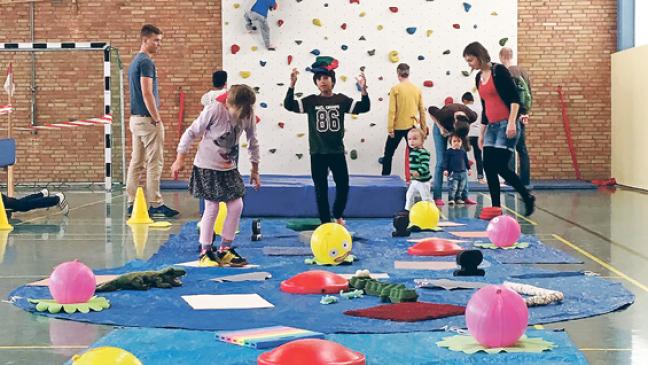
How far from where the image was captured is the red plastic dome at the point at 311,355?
4090mm

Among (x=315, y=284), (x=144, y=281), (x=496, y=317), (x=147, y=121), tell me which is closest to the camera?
(x=496, y=317)

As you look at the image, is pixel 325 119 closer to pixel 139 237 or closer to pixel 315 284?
pixel 139 237

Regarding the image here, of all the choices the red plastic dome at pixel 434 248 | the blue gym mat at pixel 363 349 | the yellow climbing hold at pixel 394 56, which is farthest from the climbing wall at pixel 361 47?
the blue gym mat at pixel 363 349

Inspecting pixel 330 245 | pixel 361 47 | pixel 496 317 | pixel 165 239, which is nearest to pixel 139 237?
pixel 165 239

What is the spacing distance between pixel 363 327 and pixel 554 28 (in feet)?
43.3

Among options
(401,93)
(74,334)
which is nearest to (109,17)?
(401,93)

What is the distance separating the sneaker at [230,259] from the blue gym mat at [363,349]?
235 cm

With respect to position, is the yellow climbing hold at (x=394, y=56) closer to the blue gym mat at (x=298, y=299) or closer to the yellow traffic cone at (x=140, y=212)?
the yellow traffic cone at (x=140, y=212)

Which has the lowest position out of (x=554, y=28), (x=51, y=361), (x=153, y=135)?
(x=51, y=361)

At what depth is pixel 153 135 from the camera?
11.3m

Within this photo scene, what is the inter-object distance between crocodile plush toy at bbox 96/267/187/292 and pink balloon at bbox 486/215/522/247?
2.92 m

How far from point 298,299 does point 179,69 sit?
1202cm

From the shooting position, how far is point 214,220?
7.71m

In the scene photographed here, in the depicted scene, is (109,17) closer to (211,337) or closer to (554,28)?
(554,28)
